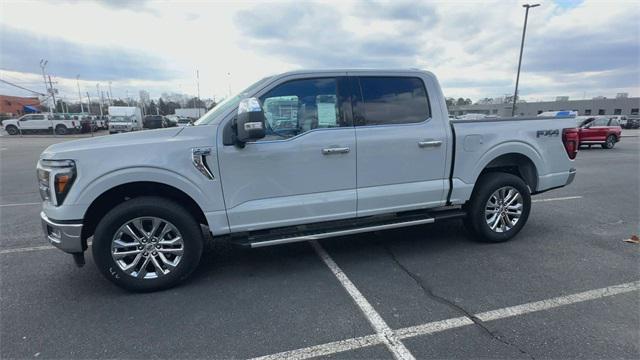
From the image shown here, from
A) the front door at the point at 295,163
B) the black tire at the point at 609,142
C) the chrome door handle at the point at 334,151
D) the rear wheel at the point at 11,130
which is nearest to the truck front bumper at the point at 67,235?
the front door at the point at 295,163

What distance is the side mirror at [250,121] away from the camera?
309 cm

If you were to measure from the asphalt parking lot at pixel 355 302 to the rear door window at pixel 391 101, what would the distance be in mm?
1588

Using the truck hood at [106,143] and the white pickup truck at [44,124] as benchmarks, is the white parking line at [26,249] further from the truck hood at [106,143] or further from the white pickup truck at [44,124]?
the white pickup truck at [44,124]

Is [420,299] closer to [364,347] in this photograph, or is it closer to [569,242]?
[364,347]

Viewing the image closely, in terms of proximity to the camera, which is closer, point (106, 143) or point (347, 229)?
point (106, 143)

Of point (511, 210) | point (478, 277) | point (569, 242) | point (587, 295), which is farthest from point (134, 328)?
point (569, 242)

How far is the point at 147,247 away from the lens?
3359 mm

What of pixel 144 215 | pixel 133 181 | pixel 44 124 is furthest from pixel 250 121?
pixel 44 124

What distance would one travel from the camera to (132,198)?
11.4ft

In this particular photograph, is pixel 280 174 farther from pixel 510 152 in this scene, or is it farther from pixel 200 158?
pixel 510 152

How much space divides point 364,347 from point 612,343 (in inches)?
71.1

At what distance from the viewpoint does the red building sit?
268 feet

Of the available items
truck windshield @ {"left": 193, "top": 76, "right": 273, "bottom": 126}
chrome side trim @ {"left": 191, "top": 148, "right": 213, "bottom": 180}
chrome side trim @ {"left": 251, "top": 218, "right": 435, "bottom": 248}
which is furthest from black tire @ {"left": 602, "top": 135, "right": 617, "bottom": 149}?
chrome side trim @ {"left": 191, "top": 148, "right": 213, "bottom": 180}

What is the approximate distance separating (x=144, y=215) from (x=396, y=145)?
8.61 feet
